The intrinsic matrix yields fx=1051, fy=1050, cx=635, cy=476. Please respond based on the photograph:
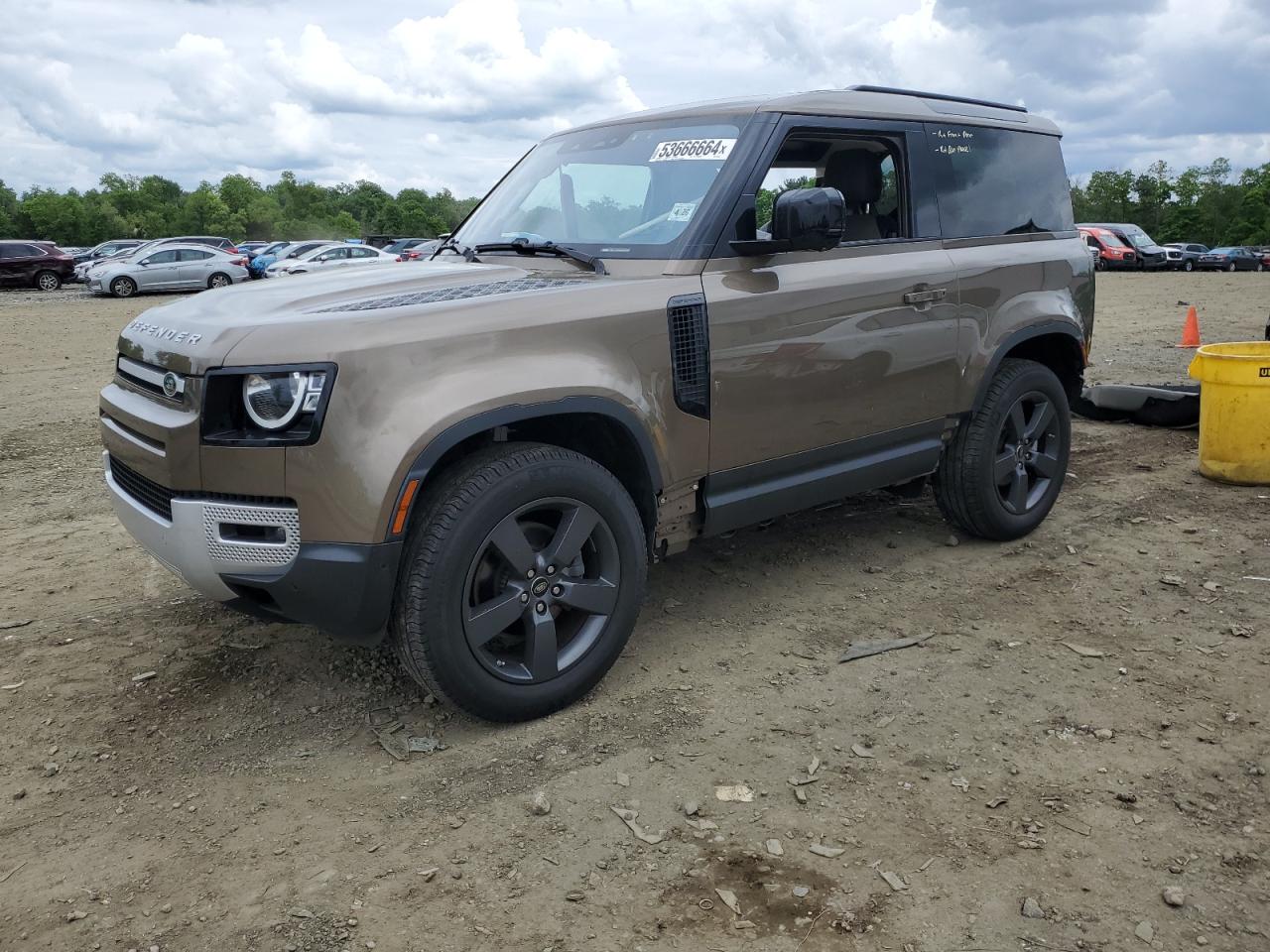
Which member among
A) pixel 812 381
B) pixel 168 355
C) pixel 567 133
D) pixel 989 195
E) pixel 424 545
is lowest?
pixel 424 545

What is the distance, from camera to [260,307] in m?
3.32

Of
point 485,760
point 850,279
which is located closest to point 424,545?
point 485,760

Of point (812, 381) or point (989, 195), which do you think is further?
point (989, 195)

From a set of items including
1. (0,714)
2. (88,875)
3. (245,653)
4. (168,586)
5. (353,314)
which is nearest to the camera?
(88,875)

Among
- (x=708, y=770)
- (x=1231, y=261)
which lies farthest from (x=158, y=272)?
(x=1231, y=261)

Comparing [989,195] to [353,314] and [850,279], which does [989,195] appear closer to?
[850,279]

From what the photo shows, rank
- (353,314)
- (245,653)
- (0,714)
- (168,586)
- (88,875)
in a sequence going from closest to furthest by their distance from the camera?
(88,875) < (353,314) < (0,714) < (245,653) < (168,586)

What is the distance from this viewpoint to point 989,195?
16.5 feet

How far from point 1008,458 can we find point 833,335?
153 cm

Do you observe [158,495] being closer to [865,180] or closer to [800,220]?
[800,220]

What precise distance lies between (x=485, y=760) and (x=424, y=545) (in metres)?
0.72

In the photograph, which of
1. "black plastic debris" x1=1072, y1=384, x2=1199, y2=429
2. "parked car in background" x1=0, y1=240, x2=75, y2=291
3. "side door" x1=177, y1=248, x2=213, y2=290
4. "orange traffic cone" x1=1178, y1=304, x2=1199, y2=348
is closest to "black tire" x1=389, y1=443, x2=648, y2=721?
"black plastic debris" x1=1072, y1=384, x2=1199, y2=429

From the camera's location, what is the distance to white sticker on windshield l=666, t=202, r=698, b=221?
3914mm

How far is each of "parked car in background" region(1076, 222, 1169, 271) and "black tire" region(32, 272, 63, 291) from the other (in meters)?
33.9
